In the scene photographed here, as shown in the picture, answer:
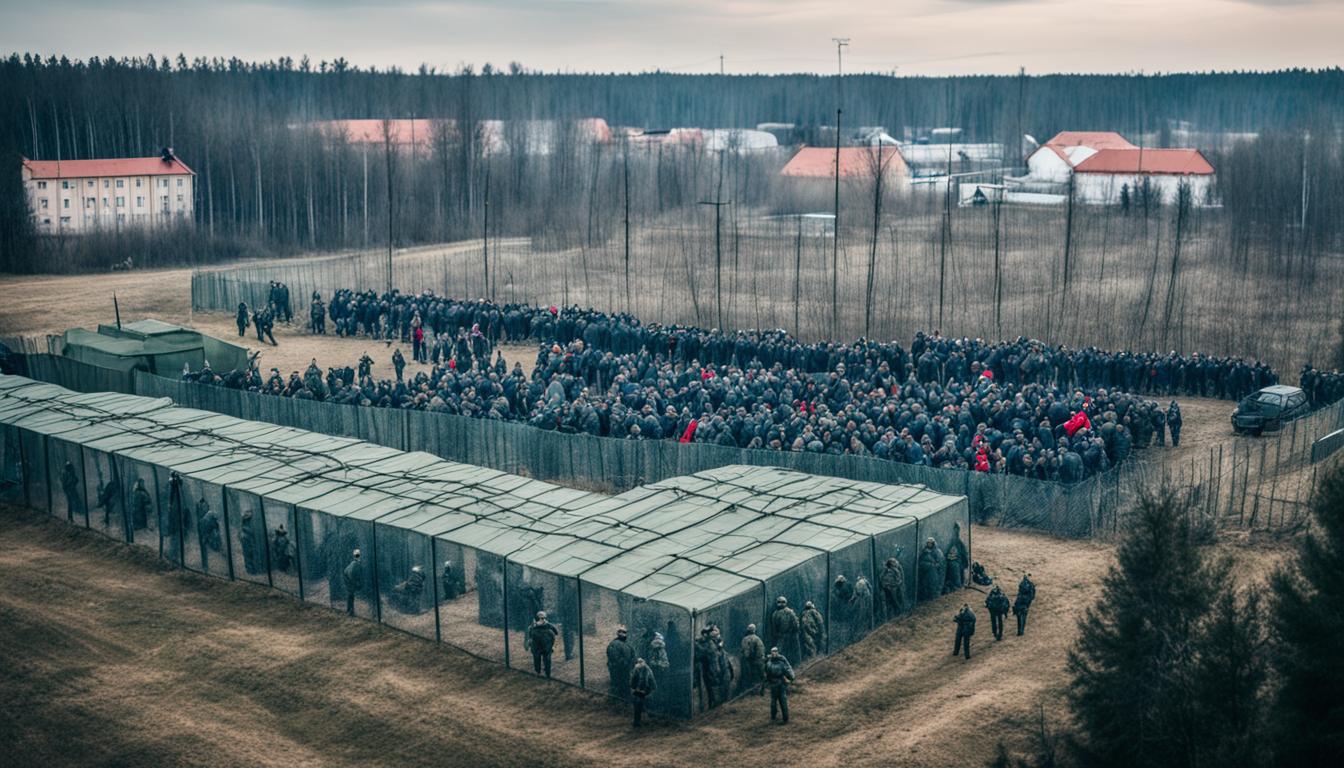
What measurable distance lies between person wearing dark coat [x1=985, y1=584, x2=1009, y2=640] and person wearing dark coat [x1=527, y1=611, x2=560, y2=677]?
635 cm

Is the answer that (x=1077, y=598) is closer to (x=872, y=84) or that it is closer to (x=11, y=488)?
(x=11, y=488)

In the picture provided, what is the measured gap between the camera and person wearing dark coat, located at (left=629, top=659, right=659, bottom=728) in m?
16.0

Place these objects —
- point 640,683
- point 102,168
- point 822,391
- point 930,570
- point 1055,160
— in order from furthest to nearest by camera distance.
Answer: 1. point 1055,160
2. point 102,168
3. point 822,391
4. point 930,570
5. point 640,683

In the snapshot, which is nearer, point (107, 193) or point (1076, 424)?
→ point (1076, 424)

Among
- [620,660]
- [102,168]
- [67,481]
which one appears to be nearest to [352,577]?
[620,660]

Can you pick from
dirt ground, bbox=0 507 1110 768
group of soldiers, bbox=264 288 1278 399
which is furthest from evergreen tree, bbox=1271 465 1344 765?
group of soldiers, bbox=264 288 1278 399

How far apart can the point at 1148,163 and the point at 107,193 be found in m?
61.9

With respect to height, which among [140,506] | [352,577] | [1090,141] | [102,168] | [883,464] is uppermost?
[1090,141]

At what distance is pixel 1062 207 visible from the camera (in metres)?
73.5

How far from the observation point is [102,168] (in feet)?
229

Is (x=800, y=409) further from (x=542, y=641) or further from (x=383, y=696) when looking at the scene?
A: (x=383, y=696)

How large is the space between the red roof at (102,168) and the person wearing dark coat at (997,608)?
63.4 meters

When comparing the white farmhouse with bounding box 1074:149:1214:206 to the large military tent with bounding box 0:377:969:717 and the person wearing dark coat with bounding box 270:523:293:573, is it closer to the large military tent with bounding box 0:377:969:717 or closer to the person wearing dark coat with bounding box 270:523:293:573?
the large military tent with bounding box 0:377:969:717

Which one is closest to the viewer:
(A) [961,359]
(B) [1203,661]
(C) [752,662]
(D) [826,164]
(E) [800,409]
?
(B) [1203,661]
